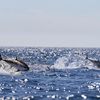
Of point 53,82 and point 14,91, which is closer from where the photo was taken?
point 14,91

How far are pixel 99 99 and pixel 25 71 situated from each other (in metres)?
29.2

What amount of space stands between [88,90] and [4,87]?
25.9 feet

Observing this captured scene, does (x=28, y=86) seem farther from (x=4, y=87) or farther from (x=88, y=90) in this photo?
(x=88, y=90)

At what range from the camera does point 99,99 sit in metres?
37.8

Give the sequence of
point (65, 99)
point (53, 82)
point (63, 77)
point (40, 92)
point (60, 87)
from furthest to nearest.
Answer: point (63, 77) → point (53, 82) → point (60, 87) → point (40, 92) → point (65, 99)

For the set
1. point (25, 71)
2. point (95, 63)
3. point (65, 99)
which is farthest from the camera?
point (95, 63)

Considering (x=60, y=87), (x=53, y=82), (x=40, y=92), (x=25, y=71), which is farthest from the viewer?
(x=25, y=71)

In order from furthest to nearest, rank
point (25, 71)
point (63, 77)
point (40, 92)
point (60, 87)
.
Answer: point (25, 71)
point (63, 77)
point (60, 87)
point (40, 92)

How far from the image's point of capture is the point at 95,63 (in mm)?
78688

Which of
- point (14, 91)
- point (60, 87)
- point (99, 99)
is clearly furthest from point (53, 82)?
point (99, 99)

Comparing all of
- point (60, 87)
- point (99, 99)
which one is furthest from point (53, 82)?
point (99, 99)

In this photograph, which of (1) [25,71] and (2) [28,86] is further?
(1) [25,71]

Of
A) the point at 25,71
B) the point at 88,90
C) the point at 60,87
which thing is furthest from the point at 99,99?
the point at 25,71

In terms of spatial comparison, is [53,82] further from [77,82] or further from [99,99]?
[99,99]
